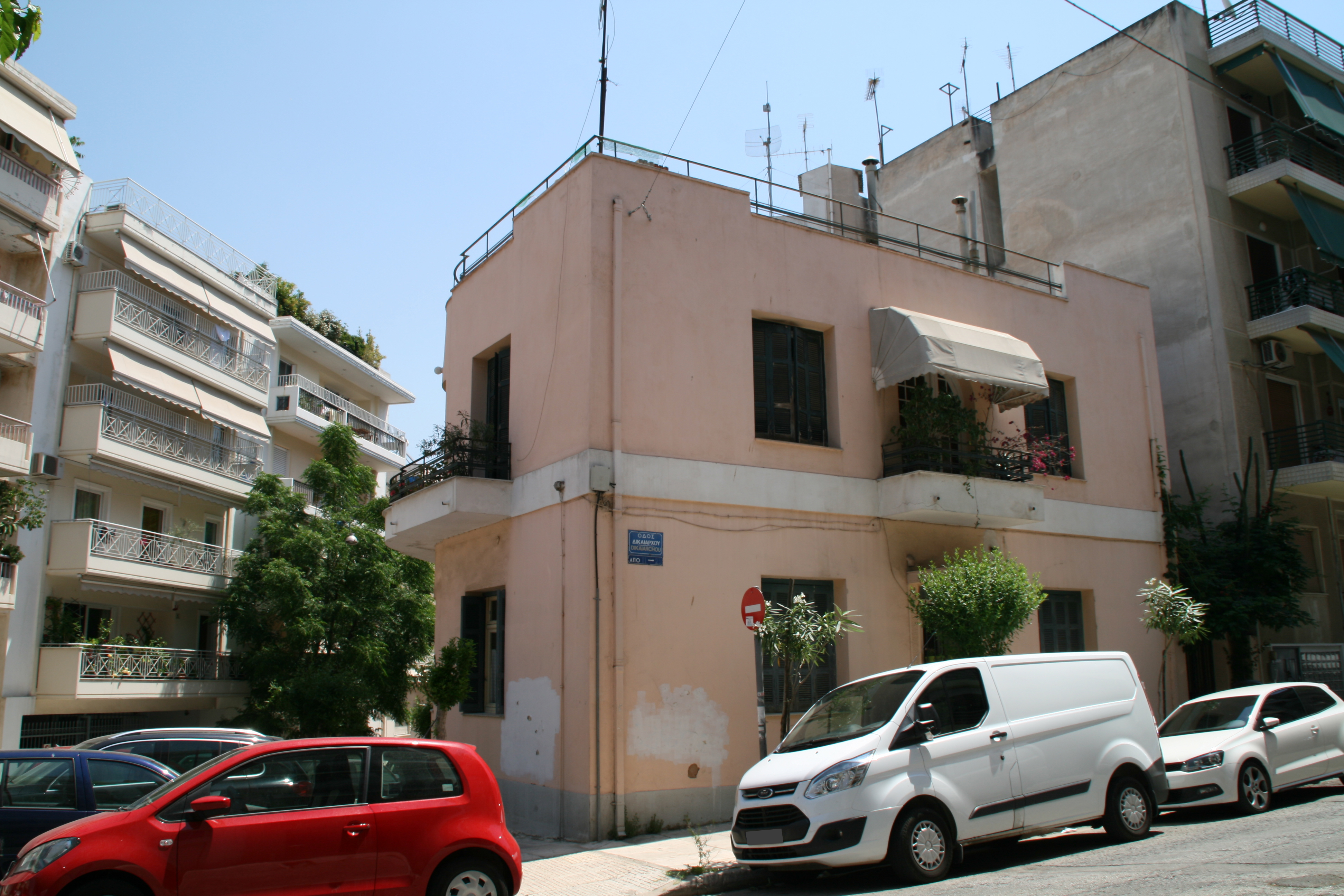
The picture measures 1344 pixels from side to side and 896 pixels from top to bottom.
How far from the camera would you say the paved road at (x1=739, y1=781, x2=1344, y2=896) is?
7.09 meters

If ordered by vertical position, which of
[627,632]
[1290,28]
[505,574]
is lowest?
[627,632]

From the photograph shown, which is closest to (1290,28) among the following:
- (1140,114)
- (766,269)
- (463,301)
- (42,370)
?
(1140,114)

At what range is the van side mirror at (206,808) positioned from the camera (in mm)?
6703

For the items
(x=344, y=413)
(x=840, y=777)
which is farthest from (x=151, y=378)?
(x=840, y=777)

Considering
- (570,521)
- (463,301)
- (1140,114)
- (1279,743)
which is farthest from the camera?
(1140,114)

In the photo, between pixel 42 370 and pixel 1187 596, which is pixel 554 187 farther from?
pixel 42 370

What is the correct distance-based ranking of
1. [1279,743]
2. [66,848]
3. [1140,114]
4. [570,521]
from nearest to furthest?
[66,848] → [1279,743] → [570,521] → [1140,114]

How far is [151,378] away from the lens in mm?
27797

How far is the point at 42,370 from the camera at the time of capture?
24.9m

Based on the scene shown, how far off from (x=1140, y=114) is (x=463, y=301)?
15.4m

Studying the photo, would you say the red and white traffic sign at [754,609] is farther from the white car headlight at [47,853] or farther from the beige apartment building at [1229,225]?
the beige apartment building at [1229,225]

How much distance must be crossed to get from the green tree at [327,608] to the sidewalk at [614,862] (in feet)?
55.0

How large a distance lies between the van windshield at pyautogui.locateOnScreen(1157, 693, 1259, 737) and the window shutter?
373 inches

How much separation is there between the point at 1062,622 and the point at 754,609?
8.36m
